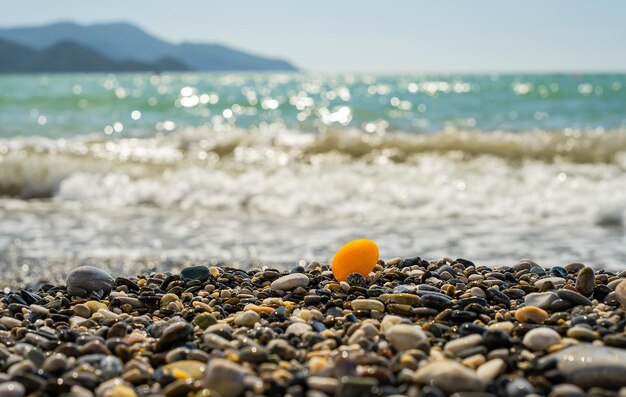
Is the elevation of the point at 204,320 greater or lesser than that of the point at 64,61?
lesser

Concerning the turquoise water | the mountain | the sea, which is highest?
the mountain

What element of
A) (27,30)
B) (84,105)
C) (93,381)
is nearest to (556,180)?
(93,381)

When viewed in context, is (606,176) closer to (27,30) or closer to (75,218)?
(75,218)

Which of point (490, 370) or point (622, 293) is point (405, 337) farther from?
point (622, 293)

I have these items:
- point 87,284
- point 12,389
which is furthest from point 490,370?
point 87,284

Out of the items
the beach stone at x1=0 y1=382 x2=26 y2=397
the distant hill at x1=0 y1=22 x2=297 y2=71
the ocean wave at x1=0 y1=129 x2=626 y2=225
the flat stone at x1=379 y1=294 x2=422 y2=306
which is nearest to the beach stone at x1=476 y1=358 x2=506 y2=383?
the flat stone at x1=379 y1=294 x2=422 y2=306

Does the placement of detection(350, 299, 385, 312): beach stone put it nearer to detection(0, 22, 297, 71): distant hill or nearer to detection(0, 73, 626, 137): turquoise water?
detection(0, 73, 626, 137): turquoise water

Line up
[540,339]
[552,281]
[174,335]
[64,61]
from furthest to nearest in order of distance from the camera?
[64,61], [552,281], [174,335], [540,339]
